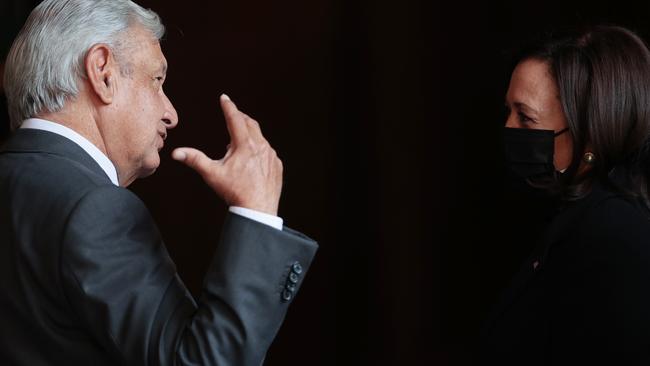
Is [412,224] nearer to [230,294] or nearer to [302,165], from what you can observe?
[302,165]

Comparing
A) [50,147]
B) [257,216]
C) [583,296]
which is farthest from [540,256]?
[50,147]

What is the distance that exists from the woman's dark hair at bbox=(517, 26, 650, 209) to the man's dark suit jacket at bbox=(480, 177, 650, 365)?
5cm

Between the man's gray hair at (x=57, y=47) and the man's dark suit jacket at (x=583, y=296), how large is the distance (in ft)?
3.59

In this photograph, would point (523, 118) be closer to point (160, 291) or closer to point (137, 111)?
point (137, 111)

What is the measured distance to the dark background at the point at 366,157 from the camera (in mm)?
3721

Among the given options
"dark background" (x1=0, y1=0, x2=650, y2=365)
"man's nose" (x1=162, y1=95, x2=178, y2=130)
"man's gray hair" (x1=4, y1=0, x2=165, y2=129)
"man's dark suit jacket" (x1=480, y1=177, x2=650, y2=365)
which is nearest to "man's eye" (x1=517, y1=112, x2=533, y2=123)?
"man's dark suit jacket" (x1=480, y1=177, x2=650, y2=365)

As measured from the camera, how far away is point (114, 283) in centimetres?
127

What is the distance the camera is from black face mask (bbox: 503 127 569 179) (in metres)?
2.14

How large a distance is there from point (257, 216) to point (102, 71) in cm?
38

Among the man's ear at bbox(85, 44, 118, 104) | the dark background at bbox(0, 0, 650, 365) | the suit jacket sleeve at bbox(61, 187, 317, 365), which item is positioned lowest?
the dark background at bbox(0, 0, 650, 365)

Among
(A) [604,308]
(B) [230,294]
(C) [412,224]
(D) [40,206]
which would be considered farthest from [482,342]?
(C) [412,224]

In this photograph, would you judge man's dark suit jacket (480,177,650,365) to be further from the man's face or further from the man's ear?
the man's ear

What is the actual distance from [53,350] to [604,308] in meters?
1.16

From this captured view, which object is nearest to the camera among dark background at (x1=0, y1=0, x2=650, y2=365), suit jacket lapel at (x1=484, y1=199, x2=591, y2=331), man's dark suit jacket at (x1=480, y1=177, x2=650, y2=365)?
man's dark suit jacket at (x1=480, y1=177, x2=650, y2=365)
